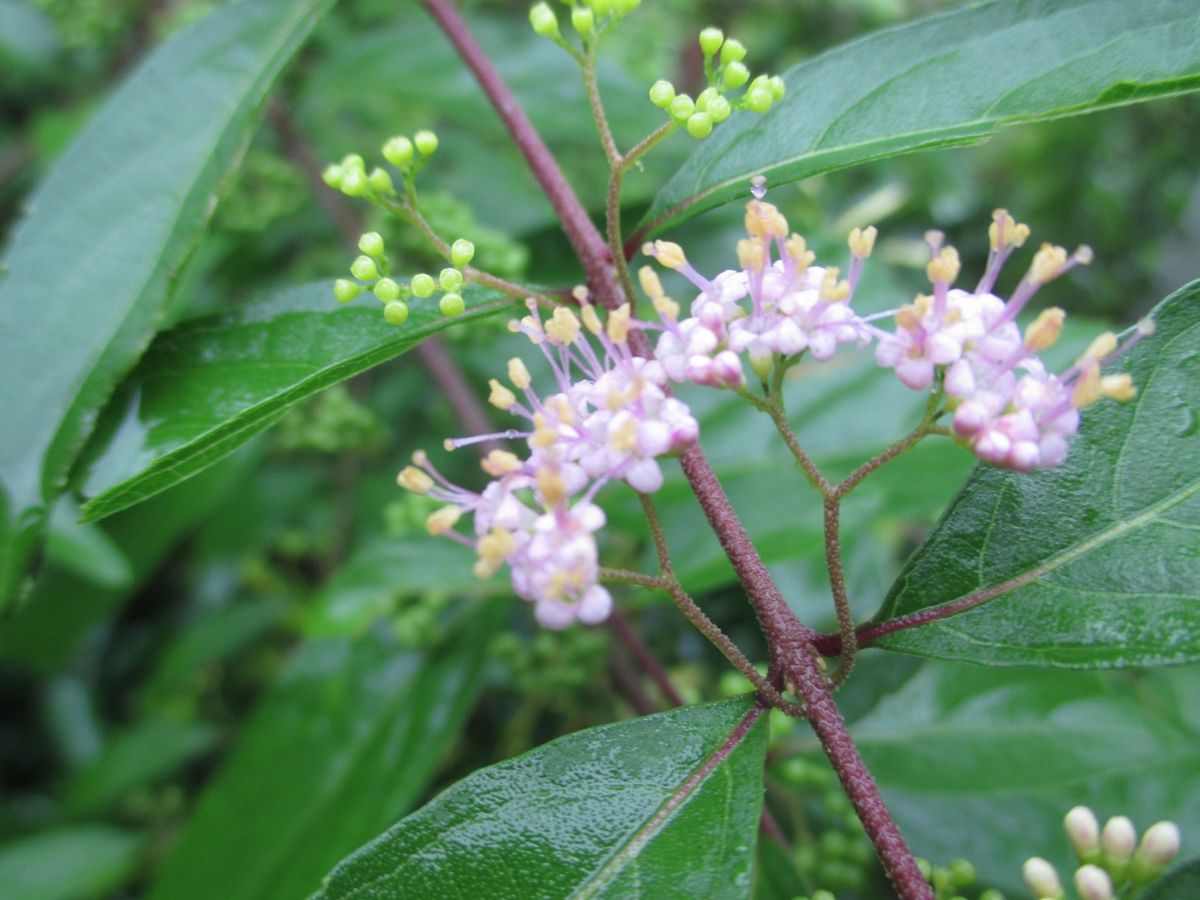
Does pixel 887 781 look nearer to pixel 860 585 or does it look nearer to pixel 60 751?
pixel 860 585

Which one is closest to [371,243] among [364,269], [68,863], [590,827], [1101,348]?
[364,269]

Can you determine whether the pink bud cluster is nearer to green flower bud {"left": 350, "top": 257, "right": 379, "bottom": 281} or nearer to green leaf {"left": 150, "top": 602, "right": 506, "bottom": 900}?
green flower bud {"left": 350, "top": 257, "right": 379, "bottom": 281}

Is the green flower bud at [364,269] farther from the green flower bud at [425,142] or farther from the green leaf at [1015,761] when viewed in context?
the green leaf at [1015,761]

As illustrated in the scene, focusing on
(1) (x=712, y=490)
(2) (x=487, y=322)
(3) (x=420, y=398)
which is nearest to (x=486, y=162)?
(3) (x=420, y=398)

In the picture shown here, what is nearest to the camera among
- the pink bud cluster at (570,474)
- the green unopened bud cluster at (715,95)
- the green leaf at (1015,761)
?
the pink bud cluster at (570,474)

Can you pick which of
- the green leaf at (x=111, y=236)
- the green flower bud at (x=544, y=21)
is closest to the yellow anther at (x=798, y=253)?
the green flower bud at (x=544, y=21)
